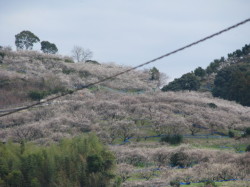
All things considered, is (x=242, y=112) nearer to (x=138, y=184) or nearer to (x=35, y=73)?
(x=138, y=184)

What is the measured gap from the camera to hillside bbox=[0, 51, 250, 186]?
76.6 feet

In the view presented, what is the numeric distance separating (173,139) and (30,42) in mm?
58785

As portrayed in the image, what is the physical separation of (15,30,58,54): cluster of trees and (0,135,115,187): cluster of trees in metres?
62.8

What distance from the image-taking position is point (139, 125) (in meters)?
38.2

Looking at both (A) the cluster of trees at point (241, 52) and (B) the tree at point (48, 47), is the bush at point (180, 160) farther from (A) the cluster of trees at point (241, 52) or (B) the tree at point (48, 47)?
(B) the tree at point (48, 47)

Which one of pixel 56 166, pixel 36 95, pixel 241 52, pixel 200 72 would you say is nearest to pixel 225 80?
pixel 200 72

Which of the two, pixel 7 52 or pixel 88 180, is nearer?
pixel 88 180

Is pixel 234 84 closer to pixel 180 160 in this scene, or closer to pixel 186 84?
pixel 186 84

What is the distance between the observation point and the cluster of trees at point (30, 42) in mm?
81250

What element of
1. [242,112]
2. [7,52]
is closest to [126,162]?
[242,112]

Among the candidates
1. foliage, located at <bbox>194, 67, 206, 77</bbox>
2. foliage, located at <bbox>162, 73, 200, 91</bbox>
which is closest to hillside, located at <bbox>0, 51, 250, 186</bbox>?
foliage, located at <bbox>162, 73, 200, 91</bbox>

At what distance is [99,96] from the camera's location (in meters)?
50.8

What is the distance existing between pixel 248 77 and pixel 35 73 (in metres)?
34.0

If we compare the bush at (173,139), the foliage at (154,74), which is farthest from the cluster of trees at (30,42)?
the bush at (173,139)
